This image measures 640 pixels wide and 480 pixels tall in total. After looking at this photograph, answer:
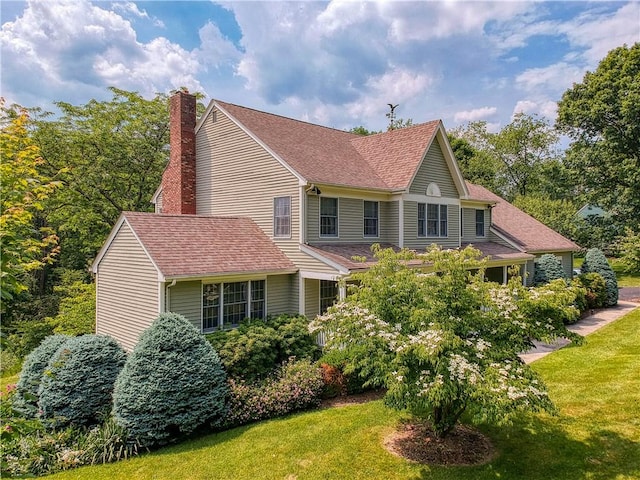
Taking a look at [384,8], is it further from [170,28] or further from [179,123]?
[179,123]

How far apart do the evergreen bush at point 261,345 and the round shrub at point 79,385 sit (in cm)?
288

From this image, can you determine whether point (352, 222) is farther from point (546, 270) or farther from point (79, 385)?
point (546, 270)

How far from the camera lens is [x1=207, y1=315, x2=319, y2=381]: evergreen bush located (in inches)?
453

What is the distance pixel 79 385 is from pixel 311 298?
8053mm

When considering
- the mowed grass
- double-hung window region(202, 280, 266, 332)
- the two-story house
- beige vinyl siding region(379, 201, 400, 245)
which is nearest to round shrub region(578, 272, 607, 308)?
the two-story house

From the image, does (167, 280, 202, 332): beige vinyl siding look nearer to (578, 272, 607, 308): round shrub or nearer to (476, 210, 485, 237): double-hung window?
(476, 210, 485, 237): double-hung window

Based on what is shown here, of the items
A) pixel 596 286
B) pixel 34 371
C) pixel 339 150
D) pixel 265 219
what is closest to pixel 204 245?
pixel 265 219

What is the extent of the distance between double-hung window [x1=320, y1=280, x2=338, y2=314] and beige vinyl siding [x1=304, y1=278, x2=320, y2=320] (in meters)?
0.29

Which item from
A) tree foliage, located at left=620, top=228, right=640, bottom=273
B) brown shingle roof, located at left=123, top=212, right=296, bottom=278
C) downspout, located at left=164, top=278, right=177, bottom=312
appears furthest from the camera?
tree foliage, located at left=620, top=228, right=640, bottom=273

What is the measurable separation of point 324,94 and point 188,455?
54.7 feet

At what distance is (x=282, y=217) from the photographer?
16.3 meters

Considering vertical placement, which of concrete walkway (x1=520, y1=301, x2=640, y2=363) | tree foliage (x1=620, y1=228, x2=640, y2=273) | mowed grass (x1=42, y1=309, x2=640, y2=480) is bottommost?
mowed grass (x1=42, y1=309, x2=640, y2=480)

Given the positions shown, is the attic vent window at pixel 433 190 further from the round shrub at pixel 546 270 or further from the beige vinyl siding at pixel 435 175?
the round shrub at pixel 546 270

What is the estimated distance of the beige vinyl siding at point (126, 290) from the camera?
13.0 meters
